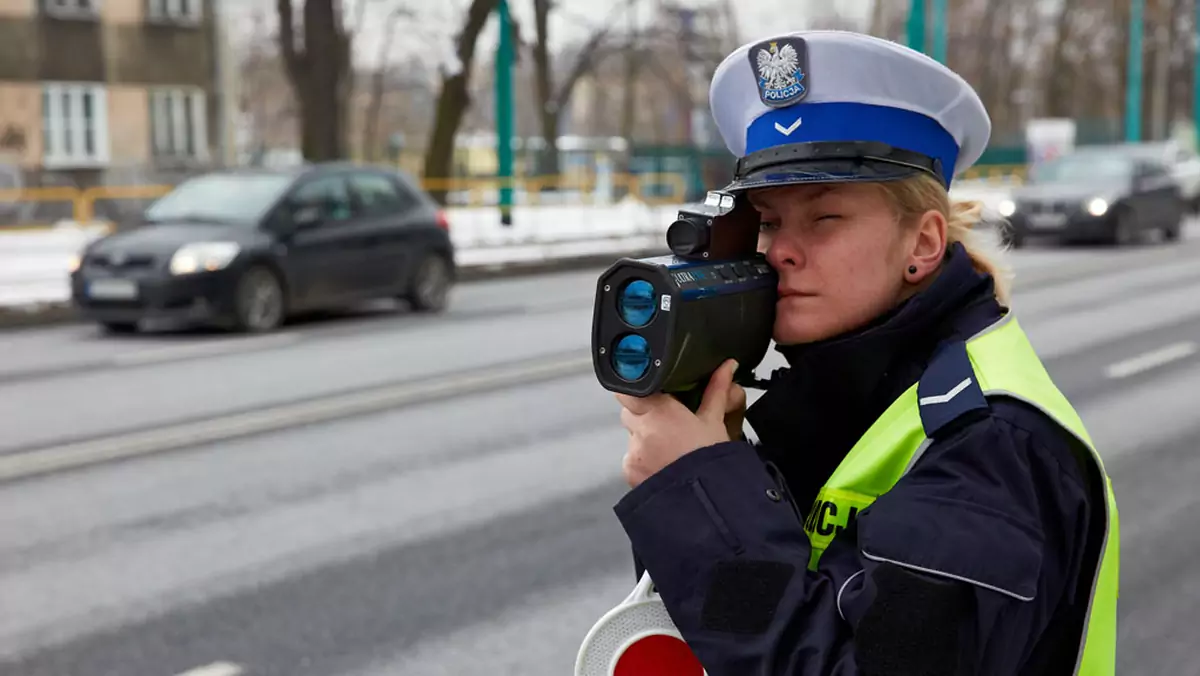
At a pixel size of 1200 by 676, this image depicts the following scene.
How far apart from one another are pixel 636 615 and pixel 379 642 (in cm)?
296

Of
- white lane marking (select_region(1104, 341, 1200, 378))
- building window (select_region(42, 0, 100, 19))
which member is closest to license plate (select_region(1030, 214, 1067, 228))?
white lane marking (select_region(1104, 341, 1200, 378))

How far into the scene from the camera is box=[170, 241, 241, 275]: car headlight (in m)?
12.1

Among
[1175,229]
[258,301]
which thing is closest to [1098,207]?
[1175,229]

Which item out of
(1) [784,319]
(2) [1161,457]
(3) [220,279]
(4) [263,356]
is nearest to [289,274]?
(3) [220,279]

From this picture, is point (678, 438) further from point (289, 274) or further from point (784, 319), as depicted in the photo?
point (289, 274)

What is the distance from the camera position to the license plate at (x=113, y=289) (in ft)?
39.8

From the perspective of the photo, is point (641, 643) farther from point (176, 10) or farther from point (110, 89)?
point (176, 10)

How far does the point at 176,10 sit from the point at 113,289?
24.9m

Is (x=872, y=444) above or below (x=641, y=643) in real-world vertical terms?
above

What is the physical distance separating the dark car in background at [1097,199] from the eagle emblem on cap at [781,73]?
19719 millimetres

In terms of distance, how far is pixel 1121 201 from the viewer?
69.3ft

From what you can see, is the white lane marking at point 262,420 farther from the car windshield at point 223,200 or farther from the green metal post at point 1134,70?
the green metal post at point 1134,70

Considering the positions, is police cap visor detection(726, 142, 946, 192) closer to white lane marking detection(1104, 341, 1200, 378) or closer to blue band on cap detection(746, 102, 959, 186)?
blue band on cap detection(746, 102, 959, 186)

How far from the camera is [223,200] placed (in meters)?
13.2
